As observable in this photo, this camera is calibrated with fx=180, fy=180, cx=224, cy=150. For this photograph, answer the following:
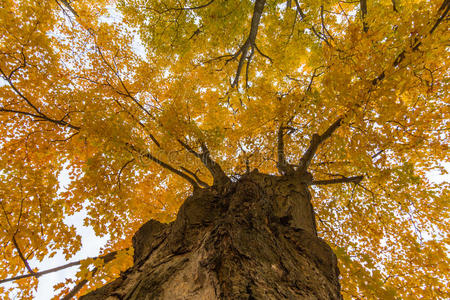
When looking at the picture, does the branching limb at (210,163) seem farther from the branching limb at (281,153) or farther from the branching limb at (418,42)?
the branching limb at (418,42)

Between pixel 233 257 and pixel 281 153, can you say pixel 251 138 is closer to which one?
pixel 281 153

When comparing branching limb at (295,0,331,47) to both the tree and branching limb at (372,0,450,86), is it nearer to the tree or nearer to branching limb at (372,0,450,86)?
the tree

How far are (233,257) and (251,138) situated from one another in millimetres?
4759

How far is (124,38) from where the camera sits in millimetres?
7410

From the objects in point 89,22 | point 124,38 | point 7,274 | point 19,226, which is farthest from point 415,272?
point 89,22

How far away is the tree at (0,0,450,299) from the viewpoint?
347cm

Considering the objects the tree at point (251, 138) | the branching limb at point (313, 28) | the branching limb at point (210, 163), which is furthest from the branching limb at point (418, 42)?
the branching limb at point (210, 163)

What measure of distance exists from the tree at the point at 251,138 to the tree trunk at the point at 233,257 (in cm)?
5

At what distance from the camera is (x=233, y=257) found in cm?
150

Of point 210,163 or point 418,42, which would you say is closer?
point 418,42

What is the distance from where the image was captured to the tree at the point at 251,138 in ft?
11.4

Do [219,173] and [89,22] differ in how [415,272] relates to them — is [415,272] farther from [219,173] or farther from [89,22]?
[89,22]

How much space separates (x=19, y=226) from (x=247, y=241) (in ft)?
18.3

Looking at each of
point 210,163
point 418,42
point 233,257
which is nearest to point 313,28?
point 418,42
